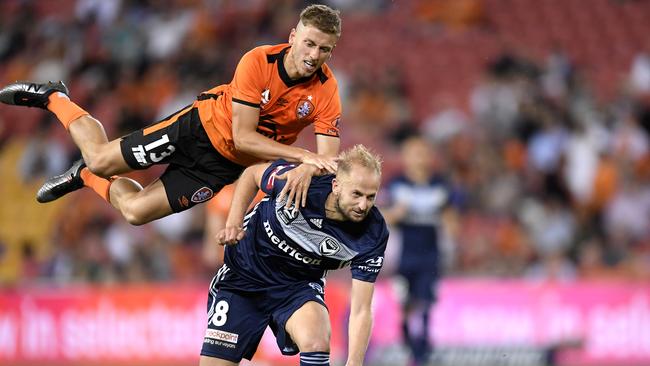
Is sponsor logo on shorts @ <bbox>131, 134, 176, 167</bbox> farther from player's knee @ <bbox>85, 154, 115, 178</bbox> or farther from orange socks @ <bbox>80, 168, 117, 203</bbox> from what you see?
orange socks @ <bbox>80, 168, 117, 203</bbox>

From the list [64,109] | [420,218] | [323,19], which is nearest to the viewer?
[323,19]

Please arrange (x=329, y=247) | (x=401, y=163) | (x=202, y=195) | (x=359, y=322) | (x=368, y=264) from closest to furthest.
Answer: (x=359, y=322) < (x=368, y=264) < (x=329, y=247) < (x=202, y=195) < (x=401, y=163)

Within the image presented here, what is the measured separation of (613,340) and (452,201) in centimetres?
273

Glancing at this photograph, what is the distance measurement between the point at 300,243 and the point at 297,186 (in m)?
0.35

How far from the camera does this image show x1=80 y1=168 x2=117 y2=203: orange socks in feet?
26.9

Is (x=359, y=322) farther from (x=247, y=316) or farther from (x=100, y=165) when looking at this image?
(x=100, y=165)

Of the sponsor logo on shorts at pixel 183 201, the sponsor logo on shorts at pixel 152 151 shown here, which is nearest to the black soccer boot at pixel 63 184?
the sponsor logo on shorts at pixel 152 151

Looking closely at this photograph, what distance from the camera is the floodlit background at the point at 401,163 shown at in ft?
41.6

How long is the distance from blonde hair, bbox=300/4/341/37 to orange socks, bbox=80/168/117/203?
6.74ft

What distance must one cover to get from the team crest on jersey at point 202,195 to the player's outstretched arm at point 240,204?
865 mm

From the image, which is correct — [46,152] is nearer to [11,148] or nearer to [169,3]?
[11,148]

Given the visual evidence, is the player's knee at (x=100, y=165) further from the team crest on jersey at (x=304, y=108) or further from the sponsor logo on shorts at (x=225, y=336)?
the sponsor logo on shorts at (x=225, y=336)

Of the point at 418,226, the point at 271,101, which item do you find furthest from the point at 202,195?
the point at 418,226

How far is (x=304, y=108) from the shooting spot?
294 inches
